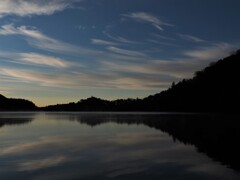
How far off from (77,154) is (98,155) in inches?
65.4

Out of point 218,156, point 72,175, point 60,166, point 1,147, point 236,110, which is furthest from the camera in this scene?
point 236,110

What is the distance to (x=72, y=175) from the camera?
19.7 metres

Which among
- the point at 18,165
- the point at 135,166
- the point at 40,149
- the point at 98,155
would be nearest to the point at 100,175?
the point at 135,166

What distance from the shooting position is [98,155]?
2764 centimetres

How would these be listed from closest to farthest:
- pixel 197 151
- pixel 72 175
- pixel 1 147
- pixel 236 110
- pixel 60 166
→ pixel 72 175, pixel 60 166, pixel 197 151, pixel 1 147, pixel 236 110

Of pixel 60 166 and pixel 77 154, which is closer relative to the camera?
pixel 60 166

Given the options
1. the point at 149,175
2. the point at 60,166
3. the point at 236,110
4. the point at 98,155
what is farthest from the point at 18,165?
the point at 236,110

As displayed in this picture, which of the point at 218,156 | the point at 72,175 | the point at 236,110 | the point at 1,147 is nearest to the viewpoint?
the point at 72,175

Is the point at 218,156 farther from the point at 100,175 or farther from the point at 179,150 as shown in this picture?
the point at 100,175

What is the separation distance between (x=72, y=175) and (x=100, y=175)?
4.89ft

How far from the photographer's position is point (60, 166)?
73.6ft

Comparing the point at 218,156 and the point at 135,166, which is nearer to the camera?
A: the point at 135,166

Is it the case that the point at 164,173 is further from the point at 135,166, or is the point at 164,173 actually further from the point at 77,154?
the point at 77,154

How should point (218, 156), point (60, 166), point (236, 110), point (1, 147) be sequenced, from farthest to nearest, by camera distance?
point (236, 110) → point (1, 147) → point (218, 156) → point (60, 166)
